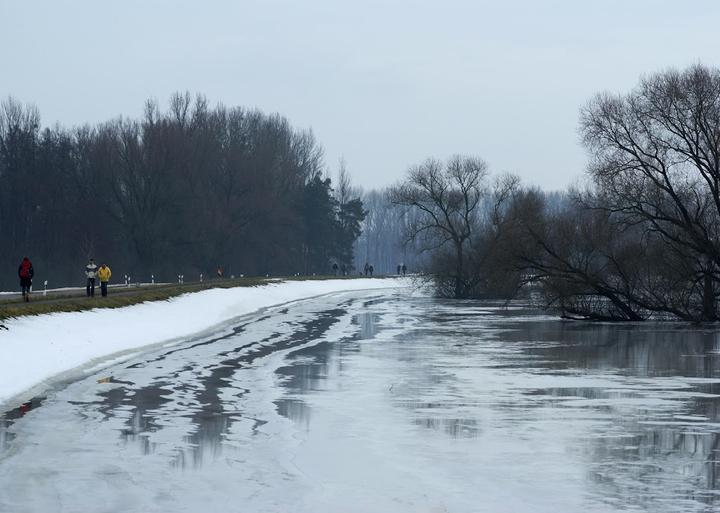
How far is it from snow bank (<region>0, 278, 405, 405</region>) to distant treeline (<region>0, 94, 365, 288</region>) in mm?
35345

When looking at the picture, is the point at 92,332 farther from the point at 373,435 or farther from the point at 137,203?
the point at 137,203

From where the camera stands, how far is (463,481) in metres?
12.2

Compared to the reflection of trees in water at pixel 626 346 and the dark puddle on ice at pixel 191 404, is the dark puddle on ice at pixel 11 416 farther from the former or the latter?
the reflection of trees in water at pixel 626 346

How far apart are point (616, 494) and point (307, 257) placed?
410 feet

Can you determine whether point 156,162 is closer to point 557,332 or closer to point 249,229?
point 249,229

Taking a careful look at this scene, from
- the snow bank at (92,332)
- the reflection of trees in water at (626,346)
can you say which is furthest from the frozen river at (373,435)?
the snow bank at (92,332)

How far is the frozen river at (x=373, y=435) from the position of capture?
11.3 metres

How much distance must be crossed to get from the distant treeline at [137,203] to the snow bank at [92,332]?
35.3 m

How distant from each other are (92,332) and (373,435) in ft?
61.0

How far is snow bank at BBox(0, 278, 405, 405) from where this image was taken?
77.2 feet

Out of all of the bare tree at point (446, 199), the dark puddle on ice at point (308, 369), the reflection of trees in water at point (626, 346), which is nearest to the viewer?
the dark puddle on ice at point (308, 369)

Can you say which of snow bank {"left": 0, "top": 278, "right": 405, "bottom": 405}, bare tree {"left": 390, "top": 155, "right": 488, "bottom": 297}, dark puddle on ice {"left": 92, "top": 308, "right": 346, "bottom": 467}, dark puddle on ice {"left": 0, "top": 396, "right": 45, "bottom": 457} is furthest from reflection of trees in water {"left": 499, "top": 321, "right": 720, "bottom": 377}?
bare tree {"left": 390, "top": 155, "right": 488, "bottom": 297}

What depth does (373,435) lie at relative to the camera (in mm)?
15672

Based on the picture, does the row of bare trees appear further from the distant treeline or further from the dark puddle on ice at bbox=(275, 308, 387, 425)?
the distant treeline
